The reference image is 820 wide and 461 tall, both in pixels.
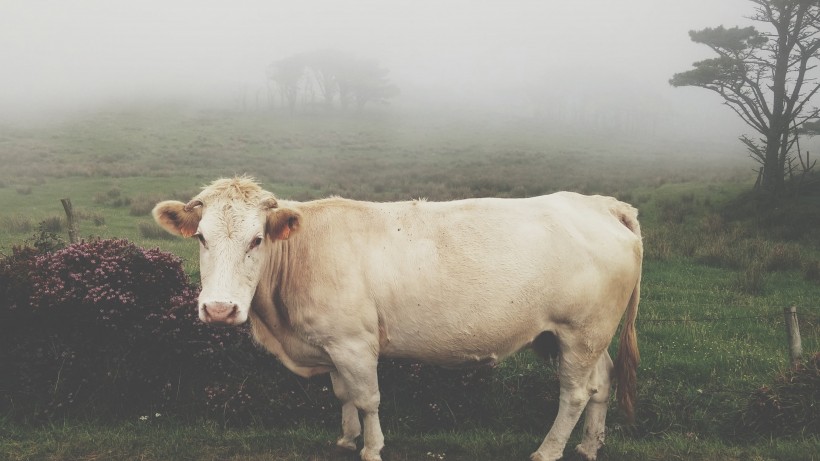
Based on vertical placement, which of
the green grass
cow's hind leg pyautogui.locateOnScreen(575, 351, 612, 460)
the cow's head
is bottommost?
the green grass

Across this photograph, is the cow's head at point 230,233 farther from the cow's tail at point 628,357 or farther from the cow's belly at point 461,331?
the cow's tail at point 628,357

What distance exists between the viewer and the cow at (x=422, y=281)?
477 cm

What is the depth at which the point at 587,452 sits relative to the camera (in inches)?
220

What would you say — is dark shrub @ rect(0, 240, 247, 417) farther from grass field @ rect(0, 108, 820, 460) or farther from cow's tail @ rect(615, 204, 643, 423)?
cow's tail @ rect(615, 204, 643, 423)

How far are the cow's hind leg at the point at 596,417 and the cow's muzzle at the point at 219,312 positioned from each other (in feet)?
11.5

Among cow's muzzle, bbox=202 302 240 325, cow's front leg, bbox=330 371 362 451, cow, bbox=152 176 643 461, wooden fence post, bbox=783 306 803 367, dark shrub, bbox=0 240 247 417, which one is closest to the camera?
cow's muzzle, bbox=202 302 240 325

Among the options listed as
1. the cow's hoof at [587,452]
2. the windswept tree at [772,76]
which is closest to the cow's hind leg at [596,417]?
the cow's hoof at [587,452]

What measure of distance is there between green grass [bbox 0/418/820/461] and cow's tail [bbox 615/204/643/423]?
45cm

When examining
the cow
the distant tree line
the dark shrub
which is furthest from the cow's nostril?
the distant tree line

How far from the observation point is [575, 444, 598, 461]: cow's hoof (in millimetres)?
5555

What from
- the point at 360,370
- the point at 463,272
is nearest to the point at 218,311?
the point at 360,370

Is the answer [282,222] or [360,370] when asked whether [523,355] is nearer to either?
[360,370]

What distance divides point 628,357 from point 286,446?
3.57 m

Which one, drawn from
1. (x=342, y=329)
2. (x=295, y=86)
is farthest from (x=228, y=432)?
(x=295, y=86)
